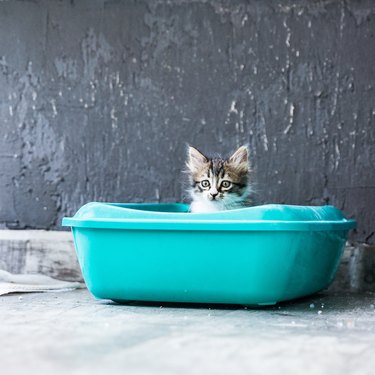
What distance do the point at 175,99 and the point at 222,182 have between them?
45 cm

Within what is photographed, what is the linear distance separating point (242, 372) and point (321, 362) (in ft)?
0.65

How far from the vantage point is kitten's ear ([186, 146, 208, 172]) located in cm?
270

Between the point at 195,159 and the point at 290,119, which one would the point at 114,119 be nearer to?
the point at 195,159

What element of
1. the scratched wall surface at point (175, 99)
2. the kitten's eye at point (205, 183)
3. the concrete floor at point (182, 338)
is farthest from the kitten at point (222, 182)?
the concrete floor at point (182, 338)

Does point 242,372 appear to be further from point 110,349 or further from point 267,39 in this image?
Answer: point 267,39

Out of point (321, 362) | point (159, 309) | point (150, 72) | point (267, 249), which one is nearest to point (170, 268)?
point (159, 309)

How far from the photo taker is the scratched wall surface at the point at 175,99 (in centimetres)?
281

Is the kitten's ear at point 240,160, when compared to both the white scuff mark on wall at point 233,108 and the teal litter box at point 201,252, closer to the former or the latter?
the white scuff mark on wall at point 233,108

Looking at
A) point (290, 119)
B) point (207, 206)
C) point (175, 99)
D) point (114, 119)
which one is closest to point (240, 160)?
point (207, 206)

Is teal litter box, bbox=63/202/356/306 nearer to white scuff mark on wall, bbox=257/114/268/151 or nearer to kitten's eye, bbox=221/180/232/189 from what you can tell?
kitten's eye, bbox=221/180/232/189

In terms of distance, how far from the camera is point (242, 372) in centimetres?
139

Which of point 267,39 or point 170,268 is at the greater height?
point 267,39

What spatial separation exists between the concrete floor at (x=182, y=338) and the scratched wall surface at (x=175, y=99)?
0.60 meters

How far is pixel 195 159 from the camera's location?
107 inches
